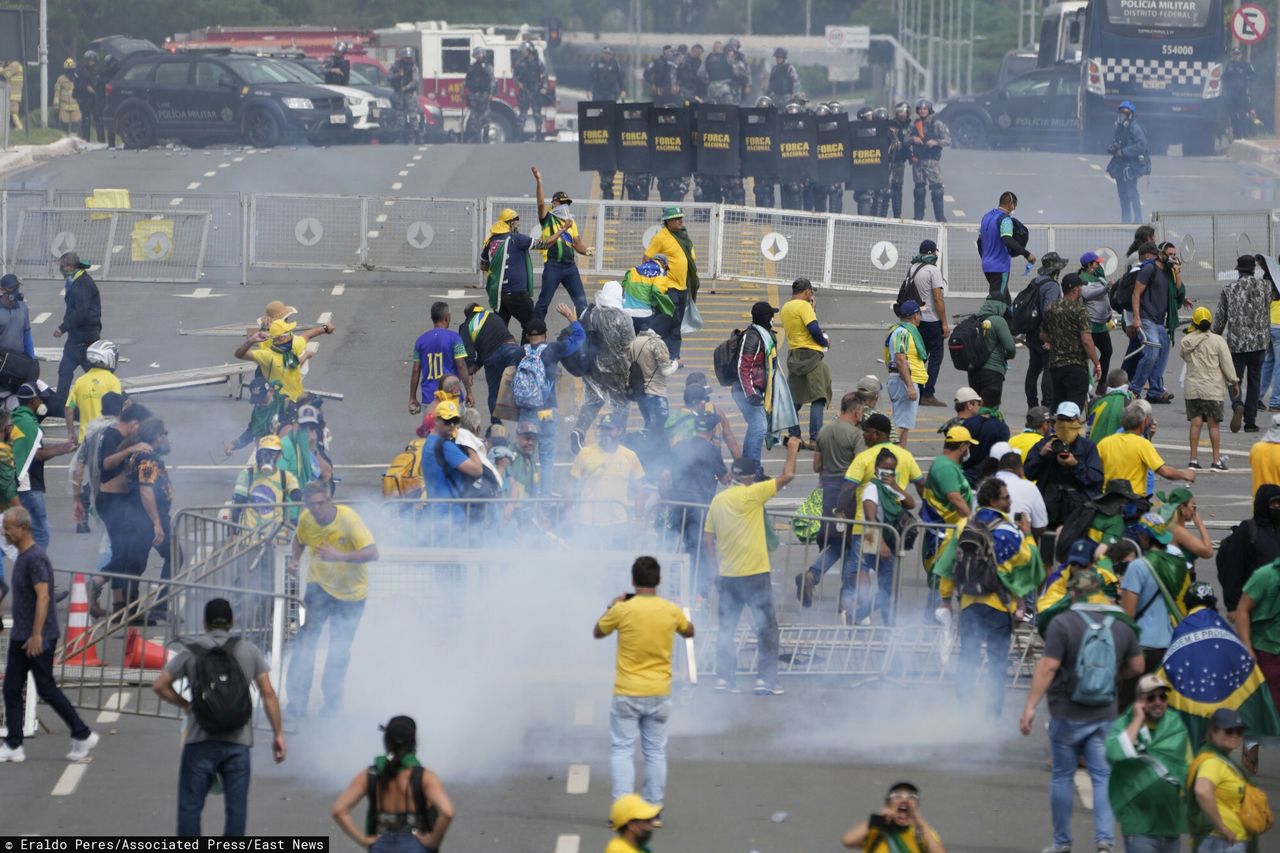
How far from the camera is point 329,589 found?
1210cm

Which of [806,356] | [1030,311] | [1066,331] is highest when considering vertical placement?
[1030,311]

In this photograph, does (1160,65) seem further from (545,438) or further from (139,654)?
(139,654)

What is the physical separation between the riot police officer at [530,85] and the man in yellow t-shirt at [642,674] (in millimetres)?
36417

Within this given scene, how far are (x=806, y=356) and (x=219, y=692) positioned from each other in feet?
30.4

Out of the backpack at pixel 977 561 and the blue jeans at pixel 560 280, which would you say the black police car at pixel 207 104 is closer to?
the blue jeans at pixel 560 280

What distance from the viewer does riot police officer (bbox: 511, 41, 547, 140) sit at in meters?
46.2

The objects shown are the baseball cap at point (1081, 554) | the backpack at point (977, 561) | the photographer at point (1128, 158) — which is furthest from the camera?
the photographer at point (1128, 158)

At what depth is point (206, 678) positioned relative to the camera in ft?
31.8

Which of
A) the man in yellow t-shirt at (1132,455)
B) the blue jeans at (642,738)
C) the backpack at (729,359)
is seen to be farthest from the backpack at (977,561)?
the backpack at (729,359)


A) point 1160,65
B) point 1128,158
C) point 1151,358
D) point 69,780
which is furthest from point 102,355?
point 1160,65

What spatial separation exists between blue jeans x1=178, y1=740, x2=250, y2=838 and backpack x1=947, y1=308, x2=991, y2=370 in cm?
976

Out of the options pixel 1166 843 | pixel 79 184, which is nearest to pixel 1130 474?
pixel 1166 843

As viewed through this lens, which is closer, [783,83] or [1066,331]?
[1066,331]

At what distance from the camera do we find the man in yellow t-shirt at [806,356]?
58.3ft
